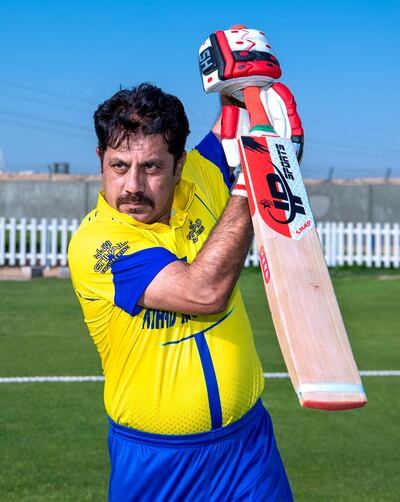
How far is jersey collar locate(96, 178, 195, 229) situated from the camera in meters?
3.44

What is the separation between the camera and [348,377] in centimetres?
296

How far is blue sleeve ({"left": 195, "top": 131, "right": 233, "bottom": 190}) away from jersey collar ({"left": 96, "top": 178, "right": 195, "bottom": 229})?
39 cm

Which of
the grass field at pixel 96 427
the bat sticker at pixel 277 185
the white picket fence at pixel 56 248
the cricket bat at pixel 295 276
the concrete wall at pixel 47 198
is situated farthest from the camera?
the concrete wall at pixel 47 198

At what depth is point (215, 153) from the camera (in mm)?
4141

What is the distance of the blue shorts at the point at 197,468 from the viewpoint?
3385 mm

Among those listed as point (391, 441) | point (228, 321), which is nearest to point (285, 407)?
point (391, 441)

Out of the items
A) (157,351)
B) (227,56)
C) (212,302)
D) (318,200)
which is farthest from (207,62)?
(318,200)

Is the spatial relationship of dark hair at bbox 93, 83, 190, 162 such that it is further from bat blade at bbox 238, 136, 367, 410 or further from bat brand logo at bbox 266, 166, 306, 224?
bat brand logo at bbox 266, 166, 306, 224

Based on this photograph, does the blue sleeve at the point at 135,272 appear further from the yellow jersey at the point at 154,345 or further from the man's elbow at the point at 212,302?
the man's elbow at the point at 212,302

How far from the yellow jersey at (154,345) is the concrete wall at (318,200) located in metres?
27.7

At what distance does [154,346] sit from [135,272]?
0.32 meters

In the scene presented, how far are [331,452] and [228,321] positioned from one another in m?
3.60

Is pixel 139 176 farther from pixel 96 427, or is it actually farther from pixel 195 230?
pixel 96 427

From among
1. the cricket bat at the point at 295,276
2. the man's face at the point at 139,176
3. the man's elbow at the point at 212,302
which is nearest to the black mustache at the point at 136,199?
the man's face at the point at 139,176
